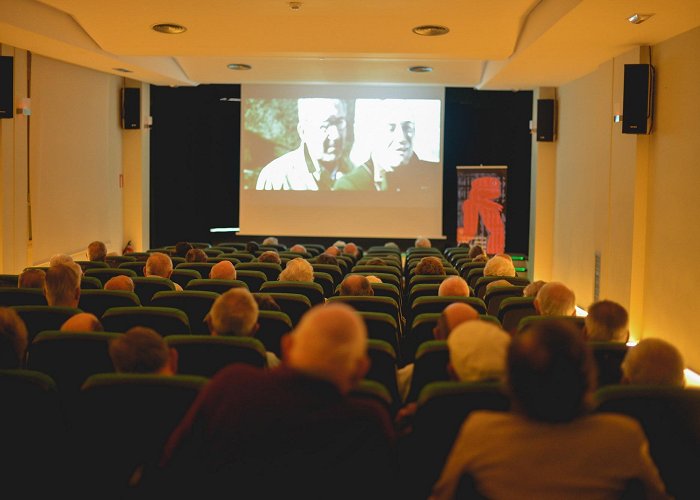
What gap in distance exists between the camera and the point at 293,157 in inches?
557

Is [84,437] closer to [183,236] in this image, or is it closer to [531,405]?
[531,405]

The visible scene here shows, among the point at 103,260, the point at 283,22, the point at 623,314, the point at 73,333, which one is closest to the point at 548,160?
the point at 283,22

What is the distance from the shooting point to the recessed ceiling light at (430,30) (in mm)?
8289

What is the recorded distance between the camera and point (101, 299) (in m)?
4.96

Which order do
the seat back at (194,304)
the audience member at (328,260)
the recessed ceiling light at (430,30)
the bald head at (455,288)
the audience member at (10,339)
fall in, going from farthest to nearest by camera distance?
1. the recessed ceiling light at (430,30)
2. the audience member at (328,260)
3. the bald head at (455,288)
4. the seat back at (194,304)
5. the audience member at (10,339)

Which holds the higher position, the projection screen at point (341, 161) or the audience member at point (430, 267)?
the projection screen at point (341, 161)

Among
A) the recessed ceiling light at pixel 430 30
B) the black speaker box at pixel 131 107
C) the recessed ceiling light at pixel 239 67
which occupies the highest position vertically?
the recessed ceiling light at pixel 239 67

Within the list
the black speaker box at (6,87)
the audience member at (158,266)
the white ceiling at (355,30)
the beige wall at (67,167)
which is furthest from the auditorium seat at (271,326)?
the beige wall at (67,167)

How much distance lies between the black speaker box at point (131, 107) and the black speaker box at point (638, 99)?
26.8 ft

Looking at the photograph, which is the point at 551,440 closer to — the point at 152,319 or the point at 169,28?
the point at 152,319

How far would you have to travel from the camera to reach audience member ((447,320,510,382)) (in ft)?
9.10

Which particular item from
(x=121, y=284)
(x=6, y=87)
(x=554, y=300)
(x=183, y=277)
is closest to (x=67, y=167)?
(x=6, y=87)

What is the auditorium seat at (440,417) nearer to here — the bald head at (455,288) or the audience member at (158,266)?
the bald head at (455,288)

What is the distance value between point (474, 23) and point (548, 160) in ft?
15.6
